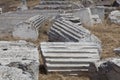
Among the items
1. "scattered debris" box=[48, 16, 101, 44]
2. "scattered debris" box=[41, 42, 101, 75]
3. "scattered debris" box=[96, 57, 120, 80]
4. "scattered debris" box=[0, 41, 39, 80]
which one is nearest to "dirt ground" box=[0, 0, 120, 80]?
"scattered debris" box=[41, 42, 101, 75]

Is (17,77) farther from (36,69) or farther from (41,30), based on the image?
(41,30)

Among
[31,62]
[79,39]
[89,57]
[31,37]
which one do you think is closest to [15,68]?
[31,62]

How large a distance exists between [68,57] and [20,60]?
278 centimetres

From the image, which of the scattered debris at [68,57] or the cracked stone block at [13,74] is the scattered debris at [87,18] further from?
the cracked stone block at [13,74]

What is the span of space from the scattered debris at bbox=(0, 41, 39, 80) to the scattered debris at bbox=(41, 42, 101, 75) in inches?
65.8

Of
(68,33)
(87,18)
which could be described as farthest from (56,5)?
(68,33)

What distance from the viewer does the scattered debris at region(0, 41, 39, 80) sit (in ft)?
14.1

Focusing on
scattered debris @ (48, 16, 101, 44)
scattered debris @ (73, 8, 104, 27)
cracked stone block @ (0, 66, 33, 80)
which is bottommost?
scattered debris @ (73, 8, 104, 27)

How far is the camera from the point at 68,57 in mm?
7402

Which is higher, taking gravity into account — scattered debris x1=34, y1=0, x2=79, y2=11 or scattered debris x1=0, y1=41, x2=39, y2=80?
scattered debris x1=0, y1=41, x2=39, y2=80

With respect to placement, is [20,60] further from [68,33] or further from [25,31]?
[25,31]

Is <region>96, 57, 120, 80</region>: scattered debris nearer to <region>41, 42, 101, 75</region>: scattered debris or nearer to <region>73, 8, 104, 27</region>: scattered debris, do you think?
<region>41, 42, 101, 75</region>: scattered debris

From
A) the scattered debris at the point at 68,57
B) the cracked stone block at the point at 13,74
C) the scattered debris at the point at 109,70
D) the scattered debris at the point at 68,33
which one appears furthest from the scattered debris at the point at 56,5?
the cracked stone block at the point at 13,74

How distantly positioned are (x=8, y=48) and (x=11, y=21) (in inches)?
326
